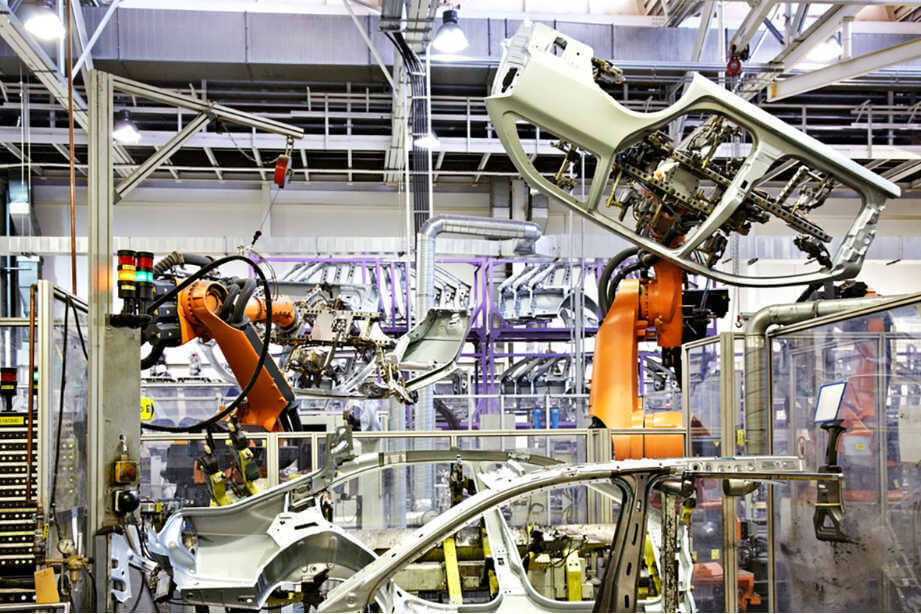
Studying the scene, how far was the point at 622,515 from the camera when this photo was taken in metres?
3.32

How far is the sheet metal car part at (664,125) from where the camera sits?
4.89 meters

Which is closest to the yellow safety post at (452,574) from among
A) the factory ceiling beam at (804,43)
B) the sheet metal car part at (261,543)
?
the sheet metal car part at (261,543)

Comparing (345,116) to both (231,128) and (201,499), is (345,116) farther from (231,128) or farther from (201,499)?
(201,499)

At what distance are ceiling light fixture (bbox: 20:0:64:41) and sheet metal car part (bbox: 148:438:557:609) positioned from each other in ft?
16.4

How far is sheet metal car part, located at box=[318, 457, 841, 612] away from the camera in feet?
10.5

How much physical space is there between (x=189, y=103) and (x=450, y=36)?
3.82 metres

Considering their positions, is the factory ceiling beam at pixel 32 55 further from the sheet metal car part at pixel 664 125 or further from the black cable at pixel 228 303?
the sheet metal car part at pixel 664 125

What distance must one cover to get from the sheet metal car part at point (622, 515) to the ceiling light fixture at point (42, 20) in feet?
21.5

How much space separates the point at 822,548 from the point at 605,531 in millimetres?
1413

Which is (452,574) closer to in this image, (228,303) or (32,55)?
(228,303)

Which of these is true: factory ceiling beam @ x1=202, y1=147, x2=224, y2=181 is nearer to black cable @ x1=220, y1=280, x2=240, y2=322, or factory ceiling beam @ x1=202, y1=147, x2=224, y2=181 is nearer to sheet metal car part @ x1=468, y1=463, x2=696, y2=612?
black cable @ x1=220, y1=280, x2=240, y2=322

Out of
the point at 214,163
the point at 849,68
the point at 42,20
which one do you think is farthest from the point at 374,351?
the point at 214,163

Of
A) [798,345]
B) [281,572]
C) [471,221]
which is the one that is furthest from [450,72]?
[281,572]

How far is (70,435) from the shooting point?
4.38m
